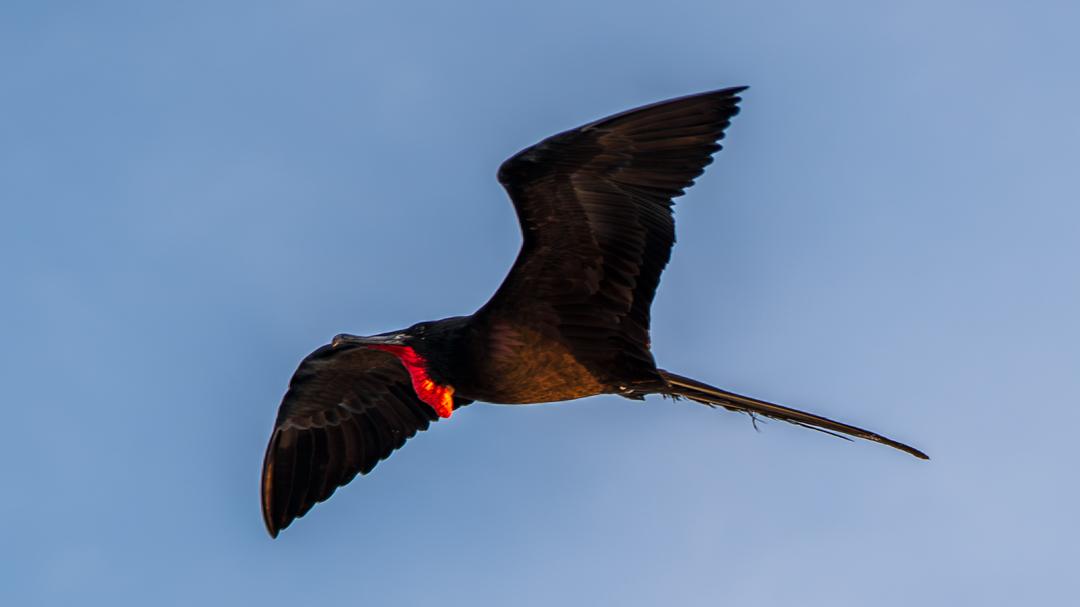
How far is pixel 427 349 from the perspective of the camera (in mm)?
8117

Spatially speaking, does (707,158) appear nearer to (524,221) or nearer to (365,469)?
(524,221)

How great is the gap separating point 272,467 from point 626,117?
3544 mm

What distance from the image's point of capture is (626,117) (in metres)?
7.23

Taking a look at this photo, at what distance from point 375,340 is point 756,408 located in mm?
2159

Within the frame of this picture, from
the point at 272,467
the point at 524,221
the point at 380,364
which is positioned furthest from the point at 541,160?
the point at 272,467

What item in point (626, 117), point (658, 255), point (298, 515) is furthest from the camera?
point (298, 515)

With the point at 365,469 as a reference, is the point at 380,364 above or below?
above

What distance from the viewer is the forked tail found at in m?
7.63

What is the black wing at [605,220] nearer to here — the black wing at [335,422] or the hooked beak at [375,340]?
the hooked beak at [375,340]

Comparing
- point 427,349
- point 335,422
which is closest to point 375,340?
point 427,349

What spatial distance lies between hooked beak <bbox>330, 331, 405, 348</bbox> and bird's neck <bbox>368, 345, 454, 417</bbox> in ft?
0.10

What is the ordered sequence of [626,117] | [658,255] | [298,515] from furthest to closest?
1. [298,515]
2. [658,255]
3. [626,117]

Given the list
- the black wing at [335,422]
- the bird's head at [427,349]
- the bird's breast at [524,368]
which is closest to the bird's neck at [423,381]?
the bird's head at [427,349]

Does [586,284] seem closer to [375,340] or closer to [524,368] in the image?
[524,368]
